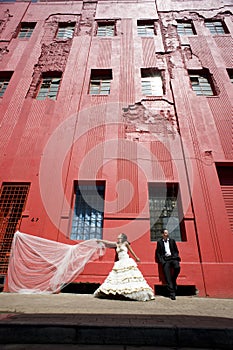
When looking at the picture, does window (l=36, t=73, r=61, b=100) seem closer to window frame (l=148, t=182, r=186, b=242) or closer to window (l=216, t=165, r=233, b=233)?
window frame (l=148, t=182, r=186, b=242)

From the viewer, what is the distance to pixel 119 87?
31.2 feet

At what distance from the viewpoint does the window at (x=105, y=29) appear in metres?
12.3

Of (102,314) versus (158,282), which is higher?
(158,282)

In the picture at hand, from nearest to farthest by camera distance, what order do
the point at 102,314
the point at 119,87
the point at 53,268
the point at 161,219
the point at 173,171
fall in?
1. the point at 102,314
2. the point at 53,268
3. the point at 161,219
4. the point at 173,171
5. the point at 119,87

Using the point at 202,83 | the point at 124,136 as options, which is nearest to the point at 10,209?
the point at 124,136

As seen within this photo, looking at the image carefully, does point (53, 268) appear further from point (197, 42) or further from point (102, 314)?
point (197, 42)

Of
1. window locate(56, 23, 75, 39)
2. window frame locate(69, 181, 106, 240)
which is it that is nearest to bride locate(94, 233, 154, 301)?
window frame locate(69, 181, 106, 240)

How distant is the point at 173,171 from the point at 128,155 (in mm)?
1668

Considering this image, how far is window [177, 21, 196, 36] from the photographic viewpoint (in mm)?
11984

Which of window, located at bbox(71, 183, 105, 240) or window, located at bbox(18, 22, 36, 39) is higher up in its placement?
window, located at bbox(18, 22, 36, 39)

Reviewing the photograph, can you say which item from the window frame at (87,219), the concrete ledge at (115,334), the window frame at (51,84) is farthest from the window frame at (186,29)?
the concrete ledge at (115,334)

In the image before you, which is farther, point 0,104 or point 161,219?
point 0,104

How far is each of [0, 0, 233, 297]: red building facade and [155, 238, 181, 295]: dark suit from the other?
1.00 ft

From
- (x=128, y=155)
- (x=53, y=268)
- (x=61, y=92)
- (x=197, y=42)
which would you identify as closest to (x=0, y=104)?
(x=61, y=92)
